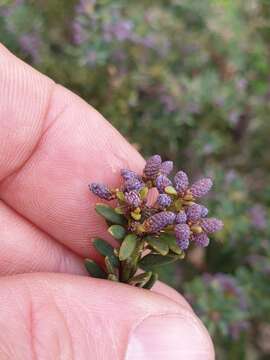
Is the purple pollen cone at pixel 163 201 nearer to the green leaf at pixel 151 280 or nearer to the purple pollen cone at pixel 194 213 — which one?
the purple pollen cone at pixel 194 213

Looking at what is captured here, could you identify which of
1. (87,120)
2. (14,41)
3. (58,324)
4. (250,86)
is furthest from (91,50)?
(58,324)

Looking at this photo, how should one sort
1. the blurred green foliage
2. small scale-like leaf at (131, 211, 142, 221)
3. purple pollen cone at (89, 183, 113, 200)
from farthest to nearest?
the blurred green foliage, purple pollen cone at (89, 183, 113, 200), small scale-like leaf at (131, 211, 142, 221)

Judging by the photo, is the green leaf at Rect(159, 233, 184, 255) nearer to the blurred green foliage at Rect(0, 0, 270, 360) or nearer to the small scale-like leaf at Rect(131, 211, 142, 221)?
the small scale-like leaf at Rect(131, 211, 142, 221)

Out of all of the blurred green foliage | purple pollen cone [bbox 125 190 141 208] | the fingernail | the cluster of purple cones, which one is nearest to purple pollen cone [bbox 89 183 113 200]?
the cluster of purple cones

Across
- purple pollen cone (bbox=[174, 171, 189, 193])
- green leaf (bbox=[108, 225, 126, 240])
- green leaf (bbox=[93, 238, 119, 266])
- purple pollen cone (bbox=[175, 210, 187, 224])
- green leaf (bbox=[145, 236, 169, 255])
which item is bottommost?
green leaf (bbox=[93, 238, 119, 266])

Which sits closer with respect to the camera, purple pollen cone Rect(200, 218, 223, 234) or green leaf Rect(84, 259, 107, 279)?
purple pollen cone Rect(200, 218, 223, 234)

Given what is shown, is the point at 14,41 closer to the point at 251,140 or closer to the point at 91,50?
the point at 91,50

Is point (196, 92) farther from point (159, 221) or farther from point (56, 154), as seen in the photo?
point (159, 221)
